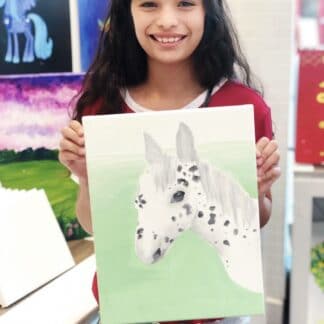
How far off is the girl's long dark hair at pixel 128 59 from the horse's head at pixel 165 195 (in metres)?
0.18

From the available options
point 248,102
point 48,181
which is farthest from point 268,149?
point 48,181

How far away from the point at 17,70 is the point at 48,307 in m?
0.63

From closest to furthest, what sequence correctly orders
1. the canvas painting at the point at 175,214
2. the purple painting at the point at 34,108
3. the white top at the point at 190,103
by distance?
the canvas painting at the point at 175,214 < the white top at the point at 190,103 < the purple painting at the point at 34,108

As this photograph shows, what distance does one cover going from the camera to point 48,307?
107cm

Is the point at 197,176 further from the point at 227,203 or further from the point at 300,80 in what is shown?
the point at 300,80

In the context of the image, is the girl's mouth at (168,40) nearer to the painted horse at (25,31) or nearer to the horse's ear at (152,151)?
the horse's ear at (152,151)

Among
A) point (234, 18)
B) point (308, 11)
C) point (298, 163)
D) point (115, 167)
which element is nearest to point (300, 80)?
point (298, 163)

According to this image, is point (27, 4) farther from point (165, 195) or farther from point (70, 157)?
point (165, 195)

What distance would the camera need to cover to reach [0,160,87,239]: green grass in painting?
1302 millimetres

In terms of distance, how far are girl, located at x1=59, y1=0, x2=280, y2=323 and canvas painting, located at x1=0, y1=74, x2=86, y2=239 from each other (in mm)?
311

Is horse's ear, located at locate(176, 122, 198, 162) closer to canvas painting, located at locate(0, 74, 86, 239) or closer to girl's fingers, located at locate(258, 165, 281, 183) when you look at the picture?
girl's fingers, located at locate(258, 165, 281, 183)

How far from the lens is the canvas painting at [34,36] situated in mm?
1354

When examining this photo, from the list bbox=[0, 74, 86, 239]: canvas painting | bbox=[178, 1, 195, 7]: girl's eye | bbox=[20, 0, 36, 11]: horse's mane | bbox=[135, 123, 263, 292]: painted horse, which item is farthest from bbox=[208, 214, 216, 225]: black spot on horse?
bbox=[20, 0, 36, 11]: horse's mane

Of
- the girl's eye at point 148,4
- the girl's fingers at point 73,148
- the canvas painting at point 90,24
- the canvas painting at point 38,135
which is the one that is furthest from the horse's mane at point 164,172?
the canvas painting at point 90,24
